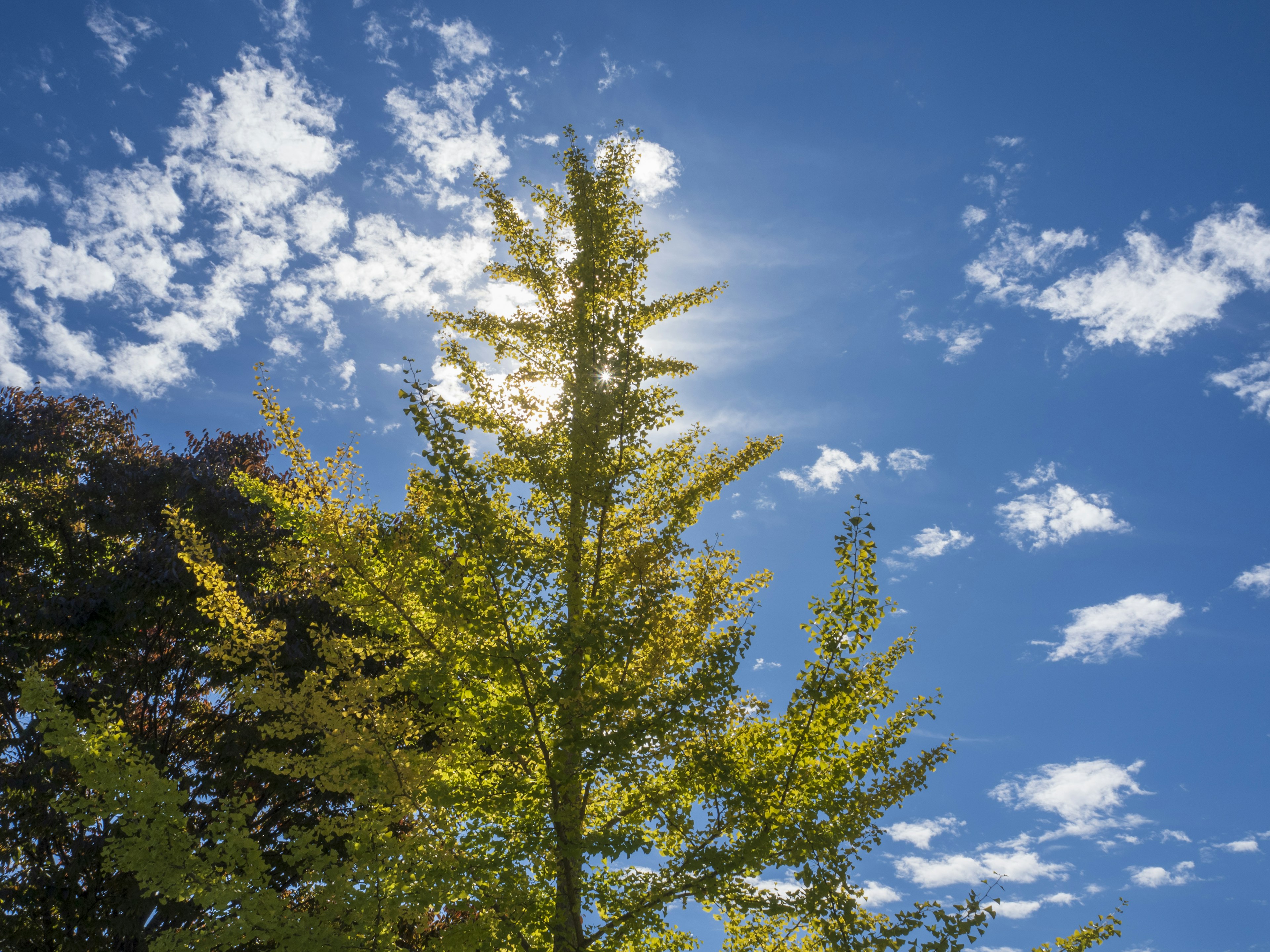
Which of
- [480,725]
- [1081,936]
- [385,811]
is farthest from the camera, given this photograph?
[385,811]

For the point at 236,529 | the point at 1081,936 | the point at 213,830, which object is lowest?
the point at 1081,936

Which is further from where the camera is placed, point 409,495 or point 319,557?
point 409,495

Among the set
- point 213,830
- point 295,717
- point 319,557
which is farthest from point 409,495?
point 213,830

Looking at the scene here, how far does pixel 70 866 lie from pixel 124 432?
27.0ft

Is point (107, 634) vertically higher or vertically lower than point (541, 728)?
higher

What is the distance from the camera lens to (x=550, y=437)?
309 inches

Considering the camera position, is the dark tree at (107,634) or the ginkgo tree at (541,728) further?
the dark tree at (107,634)

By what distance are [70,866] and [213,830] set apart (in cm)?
876

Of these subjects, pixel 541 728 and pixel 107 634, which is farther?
pixel 107 634

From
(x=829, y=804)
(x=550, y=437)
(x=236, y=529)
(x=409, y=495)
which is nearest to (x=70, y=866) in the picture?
(x=236, y=529)

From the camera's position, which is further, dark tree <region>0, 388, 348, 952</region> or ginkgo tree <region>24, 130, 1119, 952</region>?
dark tree <region>0, 388, 348, 952</region>

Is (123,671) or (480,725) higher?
A: (123,671)

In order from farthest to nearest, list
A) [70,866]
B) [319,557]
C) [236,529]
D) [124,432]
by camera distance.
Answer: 1. [124,432]
2. [236,529]
3. [70,866]
4. [319,557]

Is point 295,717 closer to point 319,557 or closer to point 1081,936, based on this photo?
point 319,557
